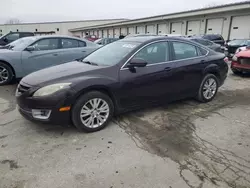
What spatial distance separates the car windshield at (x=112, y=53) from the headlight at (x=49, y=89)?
0.97m

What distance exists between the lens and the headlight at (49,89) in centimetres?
335

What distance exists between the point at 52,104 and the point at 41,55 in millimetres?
4093

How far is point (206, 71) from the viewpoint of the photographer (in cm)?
503

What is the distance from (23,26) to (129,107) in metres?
70.0

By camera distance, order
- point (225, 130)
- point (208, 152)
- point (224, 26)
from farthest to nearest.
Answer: point (224, 26), point (225, 130), point (208, 152)

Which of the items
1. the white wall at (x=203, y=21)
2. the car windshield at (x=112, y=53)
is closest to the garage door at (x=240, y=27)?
the white wall at (x=203, y=21)

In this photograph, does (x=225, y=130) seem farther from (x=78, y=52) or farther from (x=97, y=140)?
(x=78, y=52)

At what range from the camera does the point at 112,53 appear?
4352mm

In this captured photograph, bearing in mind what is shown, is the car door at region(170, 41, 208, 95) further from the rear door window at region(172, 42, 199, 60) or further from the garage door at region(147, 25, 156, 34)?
the garage door at region(147, 25, 156, 34)

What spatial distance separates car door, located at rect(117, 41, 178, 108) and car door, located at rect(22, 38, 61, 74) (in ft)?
12.8

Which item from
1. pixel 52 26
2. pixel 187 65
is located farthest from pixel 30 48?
pixel 52 26

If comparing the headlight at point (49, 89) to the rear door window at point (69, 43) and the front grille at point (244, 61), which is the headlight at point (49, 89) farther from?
the front grille at point (244, 61)

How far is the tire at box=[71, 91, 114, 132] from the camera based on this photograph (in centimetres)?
349

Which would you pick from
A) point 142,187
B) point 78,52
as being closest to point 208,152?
point 142,187
